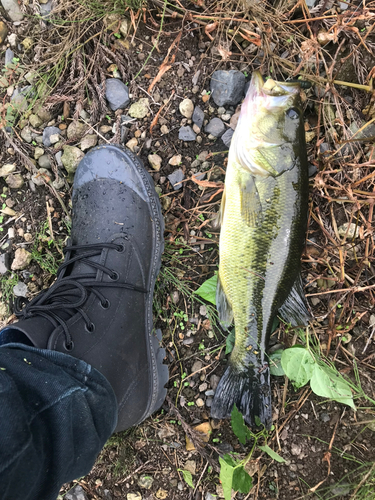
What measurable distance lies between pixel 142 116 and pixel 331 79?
146cm

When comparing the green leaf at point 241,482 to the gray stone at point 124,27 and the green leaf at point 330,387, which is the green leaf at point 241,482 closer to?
the green leaf at point 330,387

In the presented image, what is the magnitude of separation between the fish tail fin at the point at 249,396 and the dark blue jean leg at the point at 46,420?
949mm

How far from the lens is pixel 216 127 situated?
8.95 ft

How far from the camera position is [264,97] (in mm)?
2348

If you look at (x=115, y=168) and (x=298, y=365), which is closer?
(x=298, y=365)

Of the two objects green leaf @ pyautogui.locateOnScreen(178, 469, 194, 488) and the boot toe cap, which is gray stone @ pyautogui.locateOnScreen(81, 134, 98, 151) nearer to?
the boot toe cap

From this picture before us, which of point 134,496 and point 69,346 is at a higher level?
point 69,346

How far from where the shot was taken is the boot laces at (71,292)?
2299 millimetres

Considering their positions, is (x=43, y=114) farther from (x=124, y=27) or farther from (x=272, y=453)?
(x=272, y=453)

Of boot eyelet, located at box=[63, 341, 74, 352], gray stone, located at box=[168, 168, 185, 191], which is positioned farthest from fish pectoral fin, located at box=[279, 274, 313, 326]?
boot eyelet, located at box=[63, 341, 74, 352]

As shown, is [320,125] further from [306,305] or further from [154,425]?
[154,425]

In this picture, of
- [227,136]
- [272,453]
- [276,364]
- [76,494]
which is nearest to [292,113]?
[227,136]

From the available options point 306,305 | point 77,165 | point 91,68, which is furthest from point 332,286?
point 91,68

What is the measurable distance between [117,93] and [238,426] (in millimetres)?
2626
